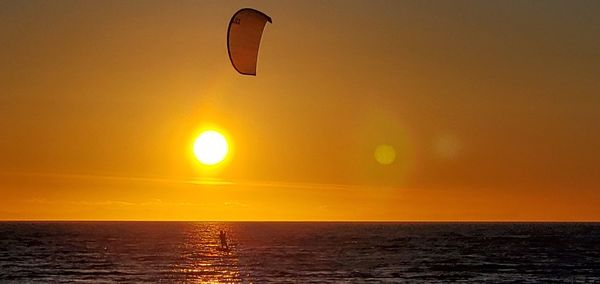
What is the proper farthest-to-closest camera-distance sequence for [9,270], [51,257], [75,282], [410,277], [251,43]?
[51,257], [9,270], [410,277], [75,282], [251,43]

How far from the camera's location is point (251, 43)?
113 ft

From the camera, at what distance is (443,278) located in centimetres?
7438

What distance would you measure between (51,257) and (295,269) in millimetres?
36493

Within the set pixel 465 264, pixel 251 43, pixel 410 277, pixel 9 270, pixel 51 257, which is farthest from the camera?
pixel 51 257

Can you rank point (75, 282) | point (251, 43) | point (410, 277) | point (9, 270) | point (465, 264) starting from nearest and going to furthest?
point (251, 43)
point (75, 282)
point (410, 277)
point (9, 270)
point (465, 264)

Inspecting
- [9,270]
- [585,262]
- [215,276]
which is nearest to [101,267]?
[9,270]

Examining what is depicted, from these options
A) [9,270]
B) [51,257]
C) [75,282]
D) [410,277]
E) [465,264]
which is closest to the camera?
[75,282]

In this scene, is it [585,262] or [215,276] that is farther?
[585,262]

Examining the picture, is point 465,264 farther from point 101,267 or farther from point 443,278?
point 101,267

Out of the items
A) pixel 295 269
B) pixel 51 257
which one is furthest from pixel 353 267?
pixel 51 257

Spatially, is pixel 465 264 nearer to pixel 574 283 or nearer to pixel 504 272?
pixel 504 272

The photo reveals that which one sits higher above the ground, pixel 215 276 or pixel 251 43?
pixel 251 43

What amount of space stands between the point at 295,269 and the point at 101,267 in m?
18.1

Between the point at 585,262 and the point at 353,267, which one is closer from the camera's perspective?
the point at 353,267
